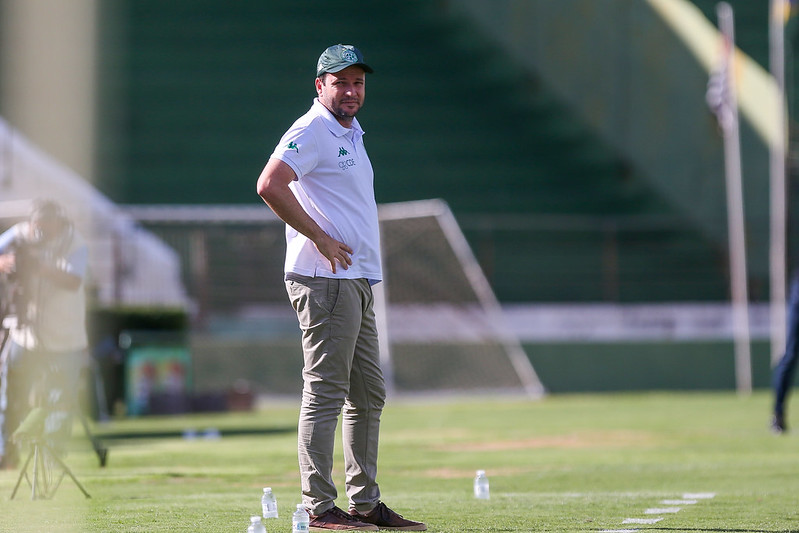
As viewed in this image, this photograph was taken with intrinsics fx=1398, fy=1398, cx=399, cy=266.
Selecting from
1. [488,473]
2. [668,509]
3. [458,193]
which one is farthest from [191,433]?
[458,193]

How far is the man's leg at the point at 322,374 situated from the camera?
595cm

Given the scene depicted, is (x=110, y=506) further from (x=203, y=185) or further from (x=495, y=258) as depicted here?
(x=203, y=185)

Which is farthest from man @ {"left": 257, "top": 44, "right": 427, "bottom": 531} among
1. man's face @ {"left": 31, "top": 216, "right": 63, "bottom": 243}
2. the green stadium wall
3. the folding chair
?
the green stadium wall

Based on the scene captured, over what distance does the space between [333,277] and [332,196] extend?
369 millimetres

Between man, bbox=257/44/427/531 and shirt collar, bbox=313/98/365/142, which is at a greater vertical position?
shirt collar, bbox=313/98/365/142

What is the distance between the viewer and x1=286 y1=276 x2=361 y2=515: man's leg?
5.95m

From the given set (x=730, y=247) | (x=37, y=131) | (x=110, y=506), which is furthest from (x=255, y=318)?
(x=37, y=131)

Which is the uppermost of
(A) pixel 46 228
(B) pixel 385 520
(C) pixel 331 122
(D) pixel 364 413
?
(C) pixel 331 122

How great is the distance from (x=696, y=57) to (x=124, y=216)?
33.5ft

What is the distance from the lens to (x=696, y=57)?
941 inches

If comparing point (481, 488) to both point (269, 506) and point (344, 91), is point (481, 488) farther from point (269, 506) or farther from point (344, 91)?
point (344, 91)

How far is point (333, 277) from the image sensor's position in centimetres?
597

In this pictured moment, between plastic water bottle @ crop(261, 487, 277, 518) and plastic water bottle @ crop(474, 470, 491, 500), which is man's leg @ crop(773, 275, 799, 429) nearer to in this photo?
plastic water bottle @ crop(474, 470, 491, 500)

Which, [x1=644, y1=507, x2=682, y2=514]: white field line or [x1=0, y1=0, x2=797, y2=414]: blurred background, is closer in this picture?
[x1=644, y1=507, x2=682, y2=514]: white field line
